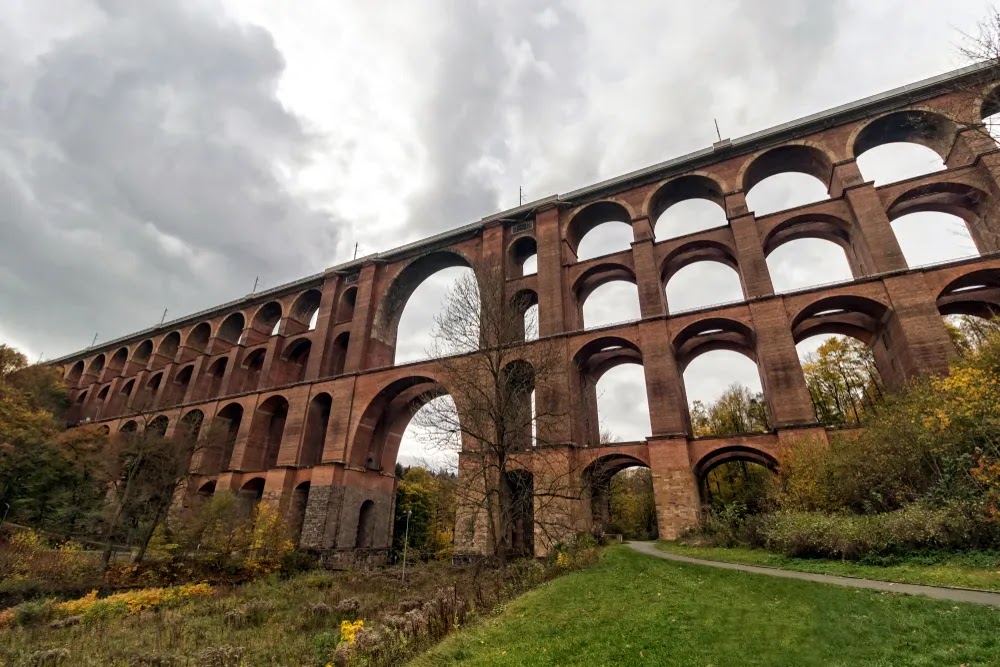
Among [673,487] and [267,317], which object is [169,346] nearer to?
[267,317]

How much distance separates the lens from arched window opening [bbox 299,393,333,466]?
27177mm

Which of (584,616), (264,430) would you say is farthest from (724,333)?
(264,430)

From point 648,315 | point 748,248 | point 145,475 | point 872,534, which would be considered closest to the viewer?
point 872,534

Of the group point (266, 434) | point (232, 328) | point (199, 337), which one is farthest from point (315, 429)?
point (199, 337)

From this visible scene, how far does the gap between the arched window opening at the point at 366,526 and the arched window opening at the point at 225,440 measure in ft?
31.6

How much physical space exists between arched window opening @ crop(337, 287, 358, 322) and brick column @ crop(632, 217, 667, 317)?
1899 centimetres

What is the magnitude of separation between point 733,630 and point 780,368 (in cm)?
1464

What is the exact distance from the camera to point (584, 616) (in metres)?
7.66

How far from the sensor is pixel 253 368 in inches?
1394

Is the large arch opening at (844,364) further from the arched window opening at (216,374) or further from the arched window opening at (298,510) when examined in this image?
the arched window opening at (216,374)

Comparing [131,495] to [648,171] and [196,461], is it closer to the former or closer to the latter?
[196,461]

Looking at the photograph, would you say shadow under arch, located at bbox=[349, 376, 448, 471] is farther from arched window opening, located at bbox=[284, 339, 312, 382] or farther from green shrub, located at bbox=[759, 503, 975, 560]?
green shrub, located at bbox=[759, 503, 975, 560]

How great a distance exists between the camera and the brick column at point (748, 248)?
68.6ft

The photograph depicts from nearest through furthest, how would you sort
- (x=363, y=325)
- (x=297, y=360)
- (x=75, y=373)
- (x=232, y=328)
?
(x=363, y=325)
(x=297, y=360)
(x=232, y=328)
(x=75, y=373)
